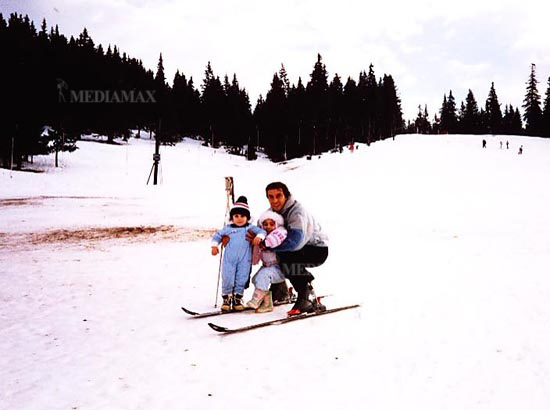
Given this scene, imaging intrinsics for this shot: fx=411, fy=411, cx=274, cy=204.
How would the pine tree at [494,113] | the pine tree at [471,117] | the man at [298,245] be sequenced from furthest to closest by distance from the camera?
the pine tree at [471,117]
the pine tree at [494,113]
the man at [298,245]

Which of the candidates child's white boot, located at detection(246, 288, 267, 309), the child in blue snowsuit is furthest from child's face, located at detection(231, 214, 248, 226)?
child's white boot, located at detection(246, 288, 267, 309)

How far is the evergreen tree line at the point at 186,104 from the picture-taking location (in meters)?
47.0

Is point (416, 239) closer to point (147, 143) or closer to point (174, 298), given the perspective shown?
point (174, 298)

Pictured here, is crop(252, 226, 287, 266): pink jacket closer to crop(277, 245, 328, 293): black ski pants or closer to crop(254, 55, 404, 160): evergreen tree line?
crop(277, 245, 328, 293): black ski pants

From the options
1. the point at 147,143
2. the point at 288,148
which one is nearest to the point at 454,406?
the point at 147,143

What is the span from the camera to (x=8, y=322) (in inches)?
208

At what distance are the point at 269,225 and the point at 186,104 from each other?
2855 inches

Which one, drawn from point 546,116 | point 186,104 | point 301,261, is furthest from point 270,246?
point 546,116

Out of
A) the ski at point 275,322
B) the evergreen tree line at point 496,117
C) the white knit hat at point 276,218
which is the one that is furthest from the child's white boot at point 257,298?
the evergreen tree line at point 496,117

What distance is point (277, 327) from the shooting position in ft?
16.6

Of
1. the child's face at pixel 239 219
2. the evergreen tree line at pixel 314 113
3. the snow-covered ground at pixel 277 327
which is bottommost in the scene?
the snow-covered ground at pixel 277 327

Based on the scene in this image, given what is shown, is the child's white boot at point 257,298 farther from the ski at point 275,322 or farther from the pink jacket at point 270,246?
the ski at point 275,322

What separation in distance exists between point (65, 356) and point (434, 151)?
166 ft

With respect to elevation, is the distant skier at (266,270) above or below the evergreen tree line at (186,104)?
below
